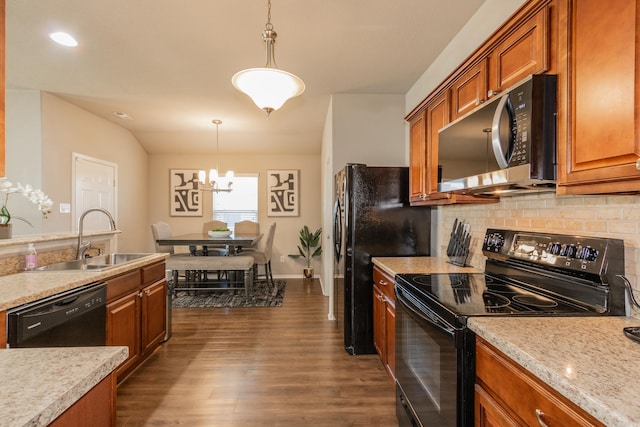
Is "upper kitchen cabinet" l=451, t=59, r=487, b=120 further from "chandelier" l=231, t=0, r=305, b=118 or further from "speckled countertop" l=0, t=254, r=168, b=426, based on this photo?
"speckled countertop" l=0, t=254, r=168, b=426

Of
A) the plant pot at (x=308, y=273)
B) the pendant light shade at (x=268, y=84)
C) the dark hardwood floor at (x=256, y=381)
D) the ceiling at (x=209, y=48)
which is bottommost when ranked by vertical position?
the dark hardwood floor at (x=256, y=381)

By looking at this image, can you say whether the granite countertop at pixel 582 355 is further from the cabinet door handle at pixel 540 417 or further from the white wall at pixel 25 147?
the white wall at pixel 25 147

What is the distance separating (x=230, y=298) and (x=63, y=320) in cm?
291

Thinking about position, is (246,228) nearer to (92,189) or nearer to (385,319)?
(92,189)

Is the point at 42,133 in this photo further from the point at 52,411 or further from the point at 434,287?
the point at 434,287

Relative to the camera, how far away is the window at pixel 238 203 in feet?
20.0

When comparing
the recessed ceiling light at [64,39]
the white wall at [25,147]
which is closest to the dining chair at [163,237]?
the white wall at [25,147]

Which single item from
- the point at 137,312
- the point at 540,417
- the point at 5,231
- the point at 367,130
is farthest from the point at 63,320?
the point at 367,130

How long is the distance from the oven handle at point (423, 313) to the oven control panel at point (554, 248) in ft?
1.97

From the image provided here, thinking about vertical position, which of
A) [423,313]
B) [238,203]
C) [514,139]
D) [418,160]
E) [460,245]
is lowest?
[423,313]

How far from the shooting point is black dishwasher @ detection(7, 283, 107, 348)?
56.5 inches

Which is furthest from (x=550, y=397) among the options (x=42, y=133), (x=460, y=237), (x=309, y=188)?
(x=309, y=188)

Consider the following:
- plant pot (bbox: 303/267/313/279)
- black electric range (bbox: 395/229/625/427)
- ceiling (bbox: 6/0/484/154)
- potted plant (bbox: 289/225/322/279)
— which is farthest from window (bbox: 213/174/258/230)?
black electric range (bbox: 395/229/625/427)

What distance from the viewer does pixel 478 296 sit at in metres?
1.48
